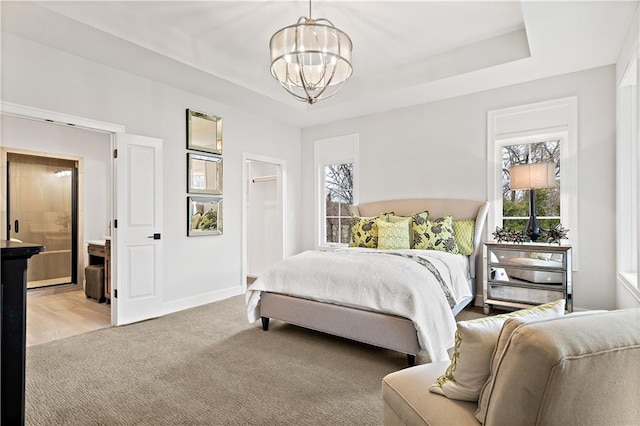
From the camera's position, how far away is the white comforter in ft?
8.04

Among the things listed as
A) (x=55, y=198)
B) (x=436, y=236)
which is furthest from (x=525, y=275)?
(x=55, y=198)

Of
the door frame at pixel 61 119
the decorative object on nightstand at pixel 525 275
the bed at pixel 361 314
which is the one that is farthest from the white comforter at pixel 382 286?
the door frame at pixel 61 119

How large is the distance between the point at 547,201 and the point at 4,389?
4628 mm

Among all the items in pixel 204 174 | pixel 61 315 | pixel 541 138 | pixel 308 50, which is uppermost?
pixel 308 50

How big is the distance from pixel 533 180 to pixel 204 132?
3842 mm

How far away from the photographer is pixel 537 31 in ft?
9.56

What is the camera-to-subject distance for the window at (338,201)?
562 centimetres

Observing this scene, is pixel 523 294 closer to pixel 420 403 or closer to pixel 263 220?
pixel 420 403

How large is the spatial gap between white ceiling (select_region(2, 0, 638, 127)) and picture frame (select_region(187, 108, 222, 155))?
29cm

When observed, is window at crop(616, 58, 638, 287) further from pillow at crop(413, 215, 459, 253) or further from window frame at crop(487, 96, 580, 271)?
pillow at crop(413, 215, 459, 253)

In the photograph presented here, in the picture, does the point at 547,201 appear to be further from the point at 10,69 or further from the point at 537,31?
the point at 10,69

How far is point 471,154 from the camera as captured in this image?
14.3ft

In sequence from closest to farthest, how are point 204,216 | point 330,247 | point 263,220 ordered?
point 204,216 < point 330,247 < point 263,220

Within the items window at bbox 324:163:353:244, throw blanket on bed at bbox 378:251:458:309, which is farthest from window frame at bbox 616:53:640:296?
window at bbox 324:163:353:244
